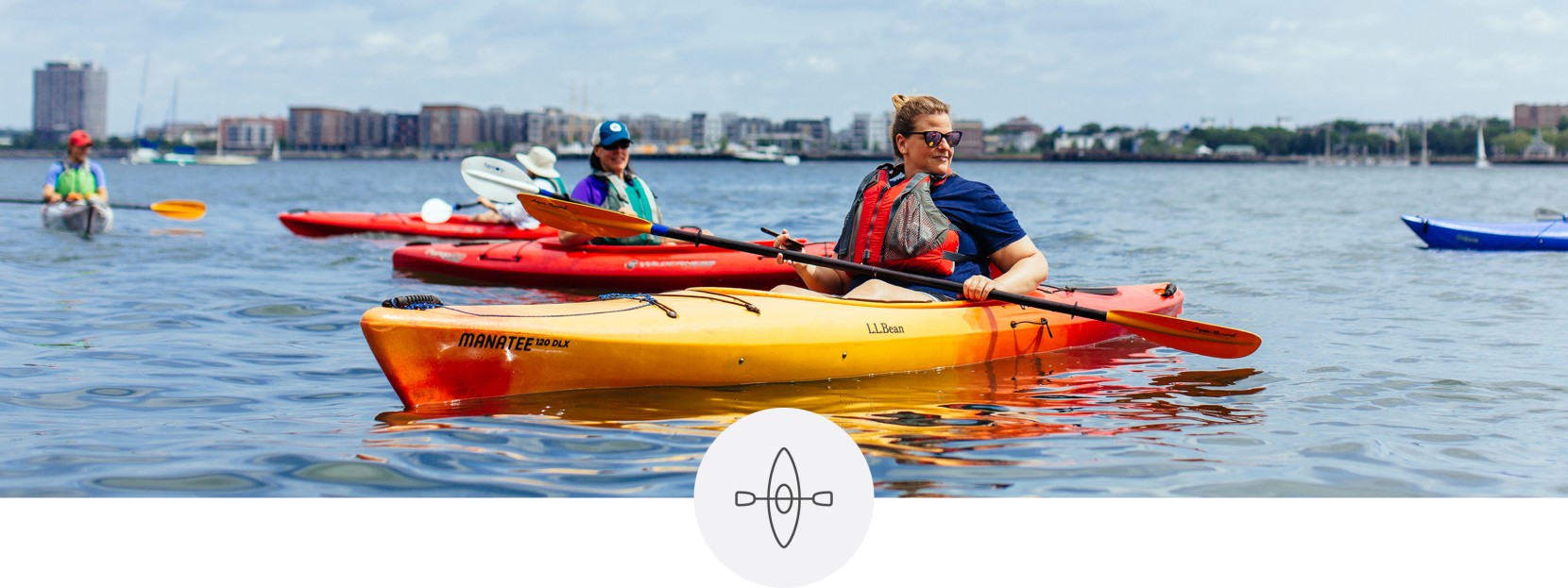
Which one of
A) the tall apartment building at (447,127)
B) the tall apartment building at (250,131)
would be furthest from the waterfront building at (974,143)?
the tall apartment building at (250,131)

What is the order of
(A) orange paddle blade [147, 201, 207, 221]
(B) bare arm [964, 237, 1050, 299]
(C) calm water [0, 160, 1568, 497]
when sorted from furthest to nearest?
(A) orange paddle blade [147, 201, 207, 221]
(B) bare arm [964, 237, 1050, 299]
(C) calm water [0, 160, 1568, 497]

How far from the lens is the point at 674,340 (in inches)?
205

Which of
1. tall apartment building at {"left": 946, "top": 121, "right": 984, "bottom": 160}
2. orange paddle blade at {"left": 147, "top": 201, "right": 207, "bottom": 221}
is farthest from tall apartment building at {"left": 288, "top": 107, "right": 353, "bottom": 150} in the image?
orange paddle blade at {"left": 147, "top": 201, "right": 207, "bottom": 221}

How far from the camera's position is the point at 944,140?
5.52 metres

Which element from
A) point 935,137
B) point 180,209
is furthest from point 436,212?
point 935,137

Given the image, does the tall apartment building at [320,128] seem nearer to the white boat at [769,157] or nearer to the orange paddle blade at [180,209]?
the white boat at [769,157]

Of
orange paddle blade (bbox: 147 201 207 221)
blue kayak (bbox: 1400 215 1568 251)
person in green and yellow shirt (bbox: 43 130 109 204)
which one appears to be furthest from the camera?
orange paddle blade (bbox: 147 201 207 221)

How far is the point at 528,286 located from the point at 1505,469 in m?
7.26

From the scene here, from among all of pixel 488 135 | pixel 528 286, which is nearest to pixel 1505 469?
pixel 528 286

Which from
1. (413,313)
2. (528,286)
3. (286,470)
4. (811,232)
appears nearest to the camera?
(286,470)

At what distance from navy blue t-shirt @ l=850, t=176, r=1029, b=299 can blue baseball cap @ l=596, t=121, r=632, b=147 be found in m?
3.39

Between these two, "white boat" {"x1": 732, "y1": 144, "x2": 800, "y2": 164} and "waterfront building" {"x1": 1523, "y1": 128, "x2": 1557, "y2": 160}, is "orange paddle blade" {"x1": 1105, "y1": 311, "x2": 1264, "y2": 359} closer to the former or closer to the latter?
"waterfront building" {"x1": 1523, "y1": 128, "x2": 1557, "y2": 160}

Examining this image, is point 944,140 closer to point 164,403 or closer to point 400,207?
point 164,403

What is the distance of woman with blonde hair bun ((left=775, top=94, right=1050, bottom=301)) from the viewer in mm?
5566
